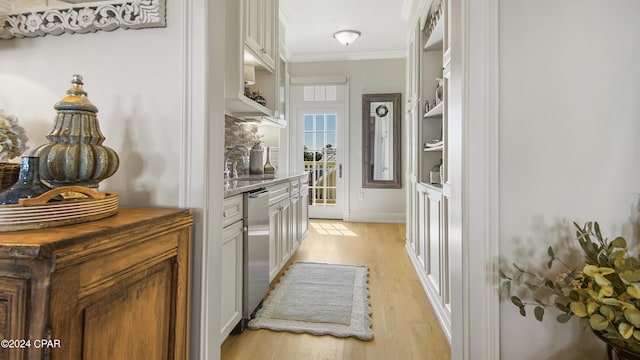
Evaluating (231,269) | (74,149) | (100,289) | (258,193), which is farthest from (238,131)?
(100,289)

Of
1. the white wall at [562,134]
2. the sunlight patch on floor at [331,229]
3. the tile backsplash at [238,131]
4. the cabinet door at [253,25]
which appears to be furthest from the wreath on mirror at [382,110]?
the white wall at [562,134]

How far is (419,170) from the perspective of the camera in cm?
279

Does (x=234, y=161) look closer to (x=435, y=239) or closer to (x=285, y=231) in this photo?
(x=285, y=231)

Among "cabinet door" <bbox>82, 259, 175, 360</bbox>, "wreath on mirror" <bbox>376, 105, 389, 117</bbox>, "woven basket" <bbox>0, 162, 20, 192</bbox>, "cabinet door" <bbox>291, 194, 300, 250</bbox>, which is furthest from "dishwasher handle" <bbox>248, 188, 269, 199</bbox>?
"wreath on mirror" <bbox>376, 105, 389, 117</bbox>

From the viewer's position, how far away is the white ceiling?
154 inches

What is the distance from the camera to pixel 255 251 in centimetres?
202

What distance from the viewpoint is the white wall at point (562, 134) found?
104cm

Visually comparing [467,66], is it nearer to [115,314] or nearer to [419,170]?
[115,314]

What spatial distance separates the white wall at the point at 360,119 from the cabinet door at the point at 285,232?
276cm

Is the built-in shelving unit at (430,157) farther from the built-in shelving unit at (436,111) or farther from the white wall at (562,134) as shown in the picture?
the white wall at (562,134)

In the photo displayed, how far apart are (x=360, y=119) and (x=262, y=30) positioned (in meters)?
3.28

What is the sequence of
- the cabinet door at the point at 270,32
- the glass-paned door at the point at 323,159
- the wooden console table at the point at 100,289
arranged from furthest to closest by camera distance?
the glass-paned door at the point at 323,159, the cabinet door at the point at 270,32, the wooden console table at the point at 100,289

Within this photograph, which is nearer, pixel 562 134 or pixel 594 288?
pixel 594 288

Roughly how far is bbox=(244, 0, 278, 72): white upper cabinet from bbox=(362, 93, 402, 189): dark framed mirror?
2.90 meters
